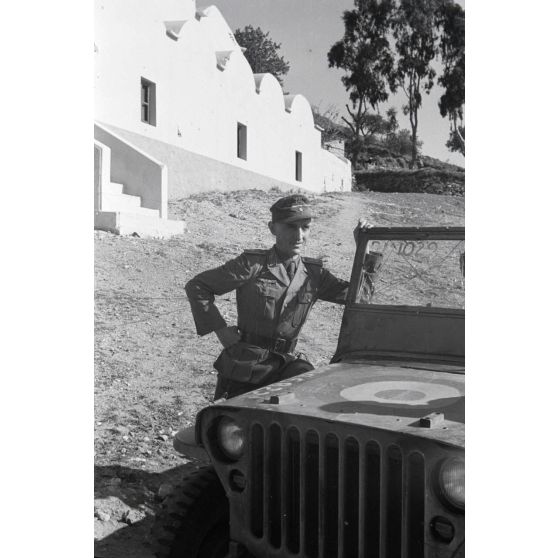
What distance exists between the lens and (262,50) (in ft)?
8.20

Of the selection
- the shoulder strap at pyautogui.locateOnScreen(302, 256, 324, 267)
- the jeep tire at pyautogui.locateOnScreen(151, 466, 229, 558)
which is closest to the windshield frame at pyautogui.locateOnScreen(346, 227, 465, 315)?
the shoulder strap at pyautogui.locateOnScreen(302, 256, 324, 267)

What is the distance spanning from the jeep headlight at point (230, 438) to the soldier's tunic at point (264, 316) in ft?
2.08

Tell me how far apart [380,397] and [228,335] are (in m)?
0.79

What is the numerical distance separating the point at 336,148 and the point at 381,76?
339 mm

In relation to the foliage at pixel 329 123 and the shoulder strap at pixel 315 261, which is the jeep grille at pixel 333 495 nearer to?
the shoulder strap at pixel 315 261

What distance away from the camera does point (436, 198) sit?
87.8 inches

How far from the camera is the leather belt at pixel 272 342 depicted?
2.38 meters

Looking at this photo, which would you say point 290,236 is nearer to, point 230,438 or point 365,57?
point 365,57

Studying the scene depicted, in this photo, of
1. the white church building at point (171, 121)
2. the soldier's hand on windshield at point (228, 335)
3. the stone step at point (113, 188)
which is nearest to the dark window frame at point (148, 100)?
the white church building at point (171, 121)

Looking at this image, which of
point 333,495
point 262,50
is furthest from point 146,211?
point 333,495

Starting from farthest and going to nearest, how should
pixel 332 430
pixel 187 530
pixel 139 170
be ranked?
pixel 139 170
pixel 187 530
pixel 332 430
